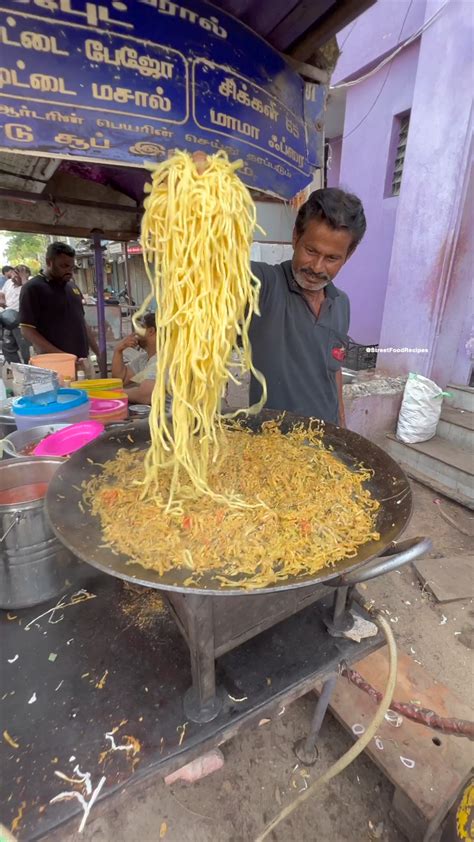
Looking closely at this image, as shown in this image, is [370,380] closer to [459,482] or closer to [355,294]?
[459,482]

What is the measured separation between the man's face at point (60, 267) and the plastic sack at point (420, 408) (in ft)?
16.1

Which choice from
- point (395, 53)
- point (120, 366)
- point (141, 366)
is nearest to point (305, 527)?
point (120, 366)

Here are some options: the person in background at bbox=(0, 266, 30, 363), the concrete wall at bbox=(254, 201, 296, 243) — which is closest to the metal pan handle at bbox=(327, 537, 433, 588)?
the concrete wall at bbox=(254, 201, 296, 243)

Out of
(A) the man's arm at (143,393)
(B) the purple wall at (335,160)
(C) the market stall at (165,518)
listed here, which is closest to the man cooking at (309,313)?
(C) the market stall at (165,518)

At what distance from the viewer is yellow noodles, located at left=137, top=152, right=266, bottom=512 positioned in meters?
1.39

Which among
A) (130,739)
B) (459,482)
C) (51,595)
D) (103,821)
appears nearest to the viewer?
(130,739)

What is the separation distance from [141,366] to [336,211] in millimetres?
3282

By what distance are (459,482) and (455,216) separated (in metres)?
3.58

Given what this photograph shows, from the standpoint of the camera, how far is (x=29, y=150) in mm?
1843

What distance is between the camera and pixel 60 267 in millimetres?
5195

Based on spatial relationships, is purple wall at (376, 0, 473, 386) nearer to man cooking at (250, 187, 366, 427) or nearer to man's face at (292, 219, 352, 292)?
man cooking at (250, 187, 366, 427)

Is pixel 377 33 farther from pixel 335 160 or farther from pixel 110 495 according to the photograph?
pixel 110 495

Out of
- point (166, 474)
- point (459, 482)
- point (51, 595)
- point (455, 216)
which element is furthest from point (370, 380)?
point (51, 595)

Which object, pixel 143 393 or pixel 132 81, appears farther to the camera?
pixel 143 393
